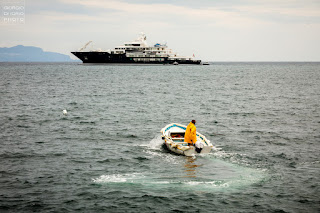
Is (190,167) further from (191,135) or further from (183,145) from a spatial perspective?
(183,145)

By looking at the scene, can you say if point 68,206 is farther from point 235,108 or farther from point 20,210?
point 235,108

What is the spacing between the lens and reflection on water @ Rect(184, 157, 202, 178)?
640 inches

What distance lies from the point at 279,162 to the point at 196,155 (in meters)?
4.49

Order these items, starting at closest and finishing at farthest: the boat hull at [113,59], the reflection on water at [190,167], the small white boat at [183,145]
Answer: the reflection on water at [190,167], the small white boat at [183,145], the boat hull at [113,59]

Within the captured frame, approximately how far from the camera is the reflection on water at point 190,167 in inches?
640

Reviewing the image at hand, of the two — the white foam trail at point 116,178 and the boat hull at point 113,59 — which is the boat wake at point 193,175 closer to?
the white foam trail at point 116,178

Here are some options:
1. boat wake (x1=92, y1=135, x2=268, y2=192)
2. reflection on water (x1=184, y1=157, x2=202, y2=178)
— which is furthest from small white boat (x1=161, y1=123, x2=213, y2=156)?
reflection on water (x1=184, y1=157, x2=202, y2=178)

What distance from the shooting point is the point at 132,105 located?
133 ft

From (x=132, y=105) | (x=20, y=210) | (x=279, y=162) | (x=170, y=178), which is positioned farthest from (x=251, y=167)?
(x=132, y=105)

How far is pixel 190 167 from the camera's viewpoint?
17281 mm

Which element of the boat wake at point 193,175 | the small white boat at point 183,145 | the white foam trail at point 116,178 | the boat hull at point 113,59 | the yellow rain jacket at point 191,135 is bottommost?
the white foam trail at point 116,178

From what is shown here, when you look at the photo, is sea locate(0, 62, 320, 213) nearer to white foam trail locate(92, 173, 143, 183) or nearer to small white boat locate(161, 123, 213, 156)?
white foam trail locate(92, 173, 143, 183)

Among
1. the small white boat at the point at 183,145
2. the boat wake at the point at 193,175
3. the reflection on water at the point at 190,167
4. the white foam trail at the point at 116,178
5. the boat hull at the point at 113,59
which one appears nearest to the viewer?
the boat wake at the point at 193,175

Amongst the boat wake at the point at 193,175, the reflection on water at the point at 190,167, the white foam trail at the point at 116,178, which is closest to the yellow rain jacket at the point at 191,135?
the boat wake at the point at 193,175
